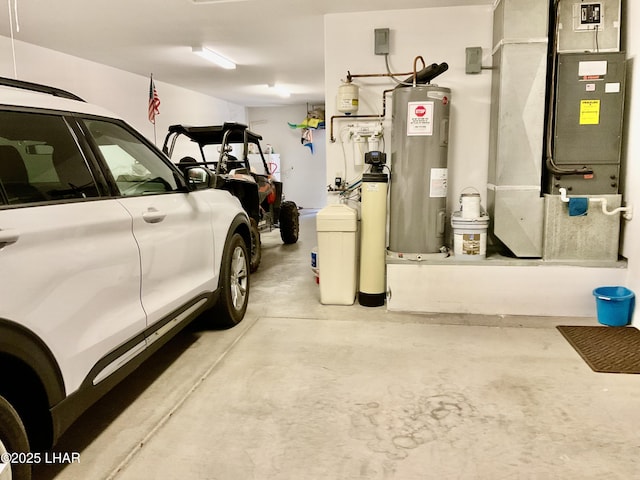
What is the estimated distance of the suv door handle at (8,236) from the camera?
1549 millimetres

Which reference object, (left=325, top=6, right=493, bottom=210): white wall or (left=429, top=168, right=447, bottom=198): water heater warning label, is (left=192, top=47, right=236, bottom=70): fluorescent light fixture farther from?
(left=429, top=168, right=447, bottom=198): water heater warning label

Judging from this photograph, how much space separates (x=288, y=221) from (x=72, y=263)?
5.74 metres

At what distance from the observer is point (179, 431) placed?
236 cm

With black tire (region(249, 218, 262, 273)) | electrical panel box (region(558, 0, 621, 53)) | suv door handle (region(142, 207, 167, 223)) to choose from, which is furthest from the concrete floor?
electrical panel box (region(558, 0, 621, 53))

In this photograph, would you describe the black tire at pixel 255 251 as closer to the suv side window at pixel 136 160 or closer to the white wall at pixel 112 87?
the suv side window at pixel 136 160

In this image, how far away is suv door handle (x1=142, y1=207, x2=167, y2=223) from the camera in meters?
2.45

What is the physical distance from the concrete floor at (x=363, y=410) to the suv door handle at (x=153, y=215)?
39.5 inches

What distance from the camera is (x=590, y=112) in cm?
385

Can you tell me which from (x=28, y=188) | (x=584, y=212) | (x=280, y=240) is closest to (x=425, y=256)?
(x=584, y=212)

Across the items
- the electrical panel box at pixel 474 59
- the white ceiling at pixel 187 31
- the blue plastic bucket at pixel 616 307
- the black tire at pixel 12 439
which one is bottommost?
the blue plastic bucket at pixel 616 307

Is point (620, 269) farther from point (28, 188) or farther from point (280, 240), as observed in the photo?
point (280, 240)

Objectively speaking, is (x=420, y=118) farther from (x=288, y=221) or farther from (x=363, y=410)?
(x=288, y=221)

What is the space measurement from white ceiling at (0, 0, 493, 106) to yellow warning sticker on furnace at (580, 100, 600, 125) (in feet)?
4.14

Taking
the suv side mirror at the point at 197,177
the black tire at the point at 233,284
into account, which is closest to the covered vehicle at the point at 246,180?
the black tire at the point at 233,284
